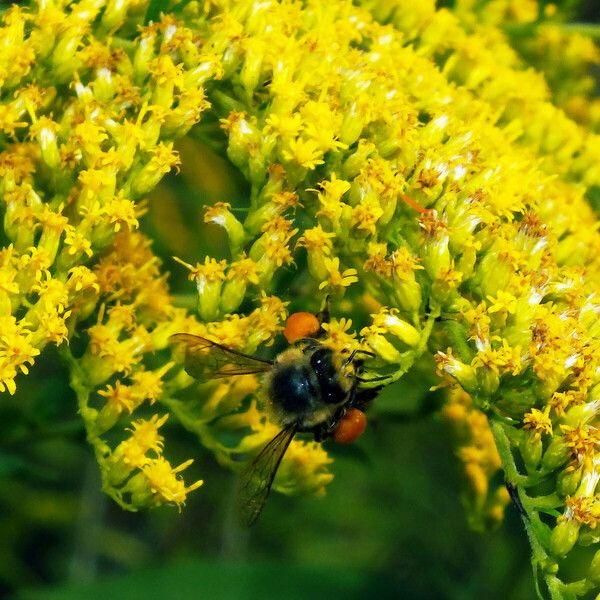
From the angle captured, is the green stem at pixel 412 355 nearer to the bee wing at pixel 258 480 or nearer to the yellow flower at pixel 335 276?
the yellow flower at pixel 335 276

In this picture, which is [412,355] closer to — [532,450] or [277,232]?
[532,450]

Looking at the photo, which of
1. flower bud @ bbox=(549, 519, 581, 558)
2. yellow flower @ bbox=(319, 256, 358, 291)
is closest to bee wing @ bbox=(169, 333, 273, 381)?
yellow flower @ bbox=(319, 256, 358, 291)

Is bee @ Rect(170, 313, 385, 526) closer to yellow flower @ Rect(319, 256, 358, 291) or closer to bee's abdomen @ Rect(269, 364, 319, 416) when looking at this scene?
bee's abdomen @ Rect(269, 364, 319, 416)

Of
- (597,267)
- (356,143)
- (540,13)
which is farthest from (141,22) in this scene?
(540,13)

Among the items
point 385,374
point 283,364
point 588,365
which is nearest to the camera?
point 588,365

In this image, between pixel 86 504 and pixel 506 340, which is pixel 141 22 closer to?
pixel 506 340

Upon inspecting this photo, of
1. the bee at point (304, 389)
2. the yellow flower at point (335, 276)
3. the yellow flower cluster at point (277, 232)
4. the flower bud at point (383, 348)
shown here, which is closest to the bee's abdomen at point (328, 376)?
the bee at point (304, 389)
